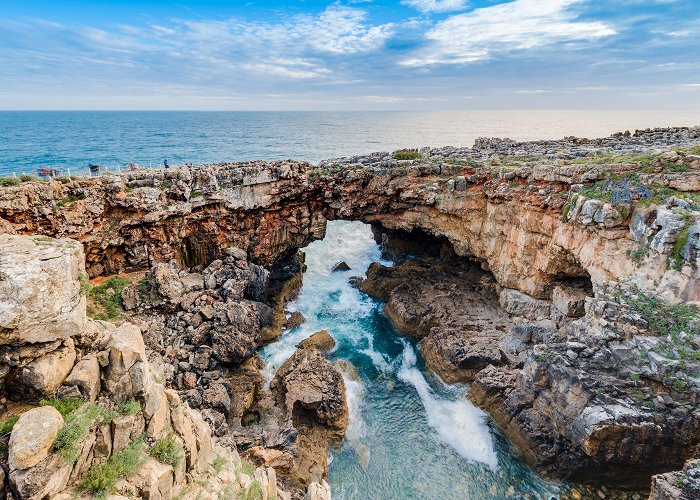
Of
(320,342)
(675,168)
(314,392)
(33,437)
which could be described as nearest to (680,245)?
(675,168)

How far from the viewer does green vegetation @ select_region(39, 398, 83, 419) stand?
26.7ft

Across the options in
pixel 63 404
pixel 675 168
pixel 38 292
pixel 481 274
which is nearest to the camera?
pixel 38 292

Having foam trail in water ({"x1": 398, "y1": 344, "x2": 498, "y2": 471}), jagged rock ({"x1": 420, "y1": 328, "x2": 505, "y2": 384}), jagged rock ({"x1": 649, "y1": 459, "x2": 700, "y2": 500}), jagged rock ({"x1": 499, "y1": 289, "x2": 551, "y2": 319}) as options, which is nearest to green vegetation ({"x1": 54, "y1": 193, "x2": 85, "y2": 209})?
foam trail in water ({"x1": 398, "y1": 344, "x2": 498, "y2": 471})

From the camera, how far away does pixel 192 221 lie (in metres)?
30.0

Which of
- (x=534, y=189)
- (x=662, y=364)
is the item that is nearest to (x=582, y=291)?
(x=534, y=189)

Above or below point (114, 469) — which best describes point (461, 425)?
below

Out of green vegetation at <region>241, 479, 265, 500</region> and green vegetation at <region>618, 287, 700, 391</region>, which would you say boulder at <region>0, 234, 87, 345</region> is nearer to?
green vegetation at <region>241, 479, 265, 500</region>

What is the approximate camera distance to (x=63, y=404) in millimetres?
8297

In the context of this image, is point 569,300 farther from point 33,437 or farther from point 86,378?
point 33,437

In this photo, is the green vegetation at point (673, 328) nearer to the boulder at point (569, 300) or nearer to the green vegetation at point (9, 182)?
the boulder at point (569, 300)

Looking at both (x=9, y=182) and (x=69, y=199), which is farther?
(x=69, y=199)

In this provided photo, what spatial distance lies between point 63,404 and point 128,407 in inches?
51.2

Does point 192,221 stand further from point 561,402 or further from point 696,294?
point 696,294

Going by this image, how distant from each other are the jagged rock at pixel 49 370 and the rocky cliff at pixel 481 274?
90cm
